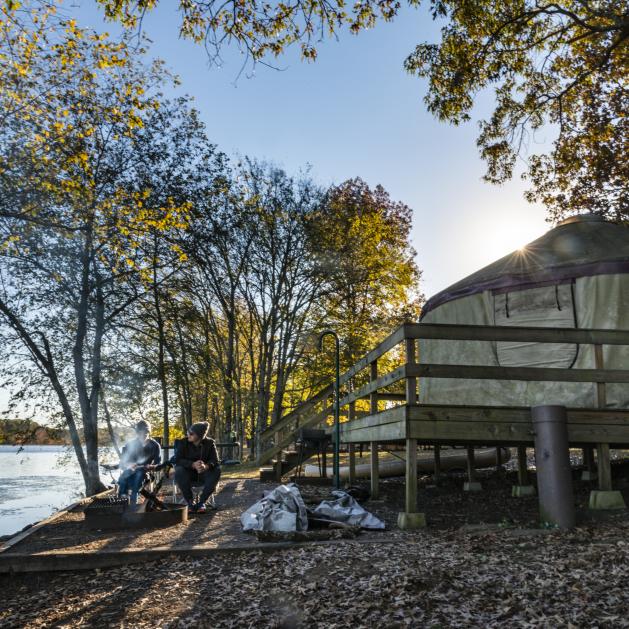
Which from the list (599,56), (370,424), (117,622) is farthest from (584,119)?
(117,622)

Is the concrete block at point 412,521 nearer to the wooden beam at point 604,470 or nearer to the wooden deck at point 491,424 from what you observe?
the wooden deck at point 491,424

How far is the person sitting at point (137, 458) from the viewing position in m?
6.83

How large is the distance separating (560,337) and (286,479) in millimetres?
7558

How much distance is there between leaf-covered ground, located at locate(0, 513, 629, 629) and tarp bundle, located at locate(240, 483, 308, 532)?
1.87ft

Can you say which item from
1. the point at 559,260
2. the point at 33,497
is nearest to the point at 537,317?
the point at 559,260

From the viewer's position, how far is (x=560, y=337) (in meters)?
5.82

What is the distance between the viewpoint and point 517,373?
570cm

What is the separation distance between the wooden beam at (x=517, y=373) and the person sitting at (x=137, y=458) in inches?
137

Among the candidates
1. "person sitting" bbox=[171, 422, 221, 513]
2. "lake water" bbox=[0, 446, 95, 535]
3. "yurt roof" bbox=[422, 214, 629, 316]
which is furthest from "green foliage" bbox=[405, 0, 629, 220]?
"lake water" bbox=[0, 446, 95, 535]

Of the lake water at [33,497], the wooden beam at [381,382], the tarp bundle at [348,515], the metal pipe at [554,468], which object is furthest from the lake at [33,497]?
the metal pipe at [554,468]

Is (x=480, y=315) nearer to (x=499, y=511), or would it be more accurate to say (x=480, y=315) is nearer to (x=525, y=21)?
(x=499, y=511)

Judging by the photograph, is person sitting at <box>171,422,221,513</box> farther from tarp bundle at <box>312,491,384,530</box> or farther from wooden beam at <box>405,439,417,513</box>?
wooden beam at <box>405,439,417,513</box>

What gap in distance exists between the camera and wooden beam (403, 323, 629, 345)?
5701 millimetres

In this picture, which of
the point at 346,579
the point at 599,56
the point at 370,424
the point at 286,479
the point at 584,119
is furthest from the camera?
the point at 286,479
